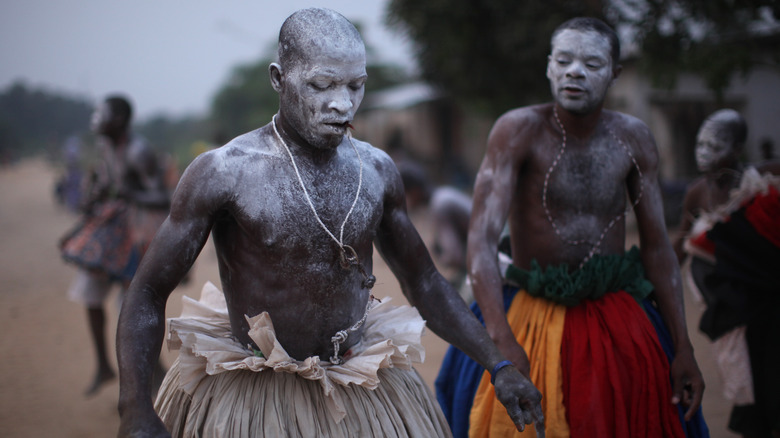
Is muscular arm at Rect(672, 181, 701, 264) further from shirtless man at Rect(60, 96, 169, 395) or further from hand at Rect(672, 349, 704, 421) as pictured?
shirtless man at Rect(60, 96, 169, 395)

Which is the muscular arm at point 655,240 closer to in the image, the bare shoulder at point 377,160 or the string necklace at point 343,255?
the bare shoulder at point 377,160

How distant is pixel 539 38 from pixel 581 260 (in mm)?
7427

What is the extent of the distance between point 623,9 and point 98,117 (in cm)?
529

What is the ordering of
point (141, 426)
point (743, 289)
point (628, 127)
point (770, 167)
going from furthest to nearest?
1. point (770, 167)
2. point (743, 289)
3. point (628, 127)
4. point (141, 426)

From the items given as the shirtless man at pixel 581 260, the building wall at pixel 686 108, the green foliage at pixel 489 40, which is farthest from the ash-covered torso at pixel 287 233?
the building wall at pixel 686 108

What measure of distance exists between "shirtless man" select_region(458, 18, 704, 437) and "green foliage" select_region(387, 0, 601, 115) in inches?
258

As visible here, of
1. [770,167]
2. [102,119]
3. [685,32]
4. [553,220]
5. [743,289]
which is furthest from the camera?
[685,32]

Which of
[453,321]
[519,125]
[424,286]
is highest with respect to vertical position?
[519,125]

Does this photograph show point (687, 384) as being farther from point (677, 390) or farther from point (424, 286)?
point (424, 286)

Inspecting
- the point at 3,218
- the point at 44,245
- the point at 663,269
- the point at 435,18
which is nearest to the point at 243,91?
the point at 3,218

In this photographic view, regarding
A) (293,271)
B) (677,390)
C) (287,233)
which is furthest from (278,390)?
(677,390)

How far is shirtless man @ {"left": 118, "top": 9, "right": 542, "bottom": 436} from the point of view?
1.91 metres

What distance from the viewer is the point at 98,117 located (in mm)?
5223

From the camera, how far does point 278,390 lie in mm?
1997
